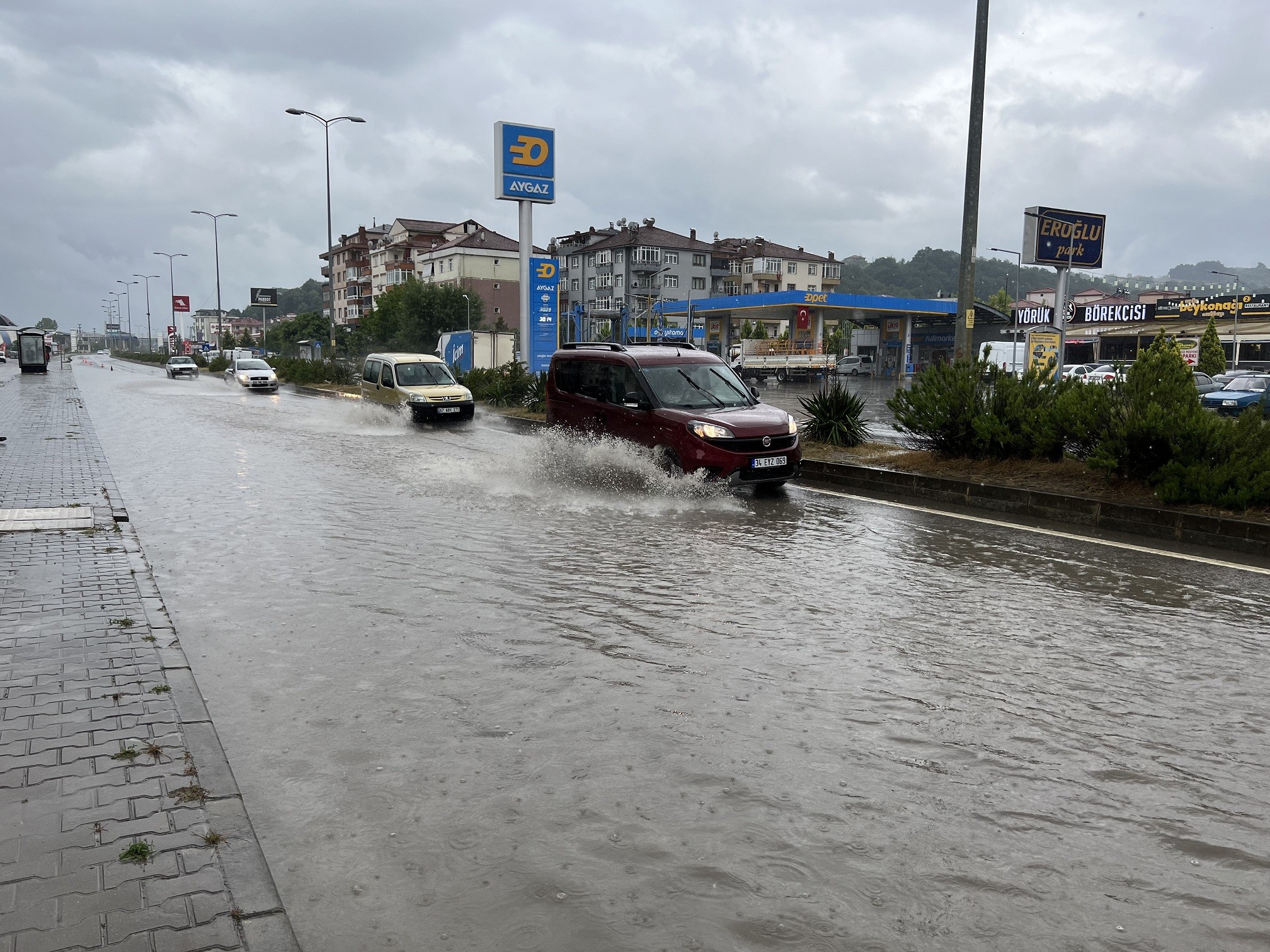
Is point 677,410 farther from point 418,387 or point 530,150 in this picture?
point 530,150

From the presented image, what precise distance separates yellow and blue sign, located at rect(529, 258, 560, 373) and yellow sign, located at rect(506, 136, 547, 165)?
2.99 metres

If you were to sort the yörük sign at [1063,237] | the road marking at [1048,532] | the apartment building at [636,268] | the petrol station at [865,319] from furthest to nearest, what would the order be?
the apartment building at [636,268] < the petrol station at [865,319] < the yörük sign at [1063,237] < the road marking at [1048,532]

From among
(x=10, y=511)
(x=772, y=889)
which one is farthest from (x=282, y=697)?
A: (x=10, y=511)

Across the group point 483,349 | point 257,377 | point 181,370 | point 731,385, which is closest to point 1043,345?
point 731,385

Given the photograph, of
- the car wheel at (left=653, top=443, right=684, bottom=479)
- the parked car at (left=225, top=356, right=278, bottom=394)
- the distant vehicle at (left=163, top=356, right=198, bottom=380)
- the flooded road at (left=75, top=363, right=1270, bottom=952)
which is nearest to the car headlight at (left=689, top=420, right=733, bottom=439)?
the car wheel at (left=653, top=443, right=684, bottom=479)

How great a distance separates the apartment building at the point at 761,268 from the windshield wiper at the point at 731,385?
10107 cm

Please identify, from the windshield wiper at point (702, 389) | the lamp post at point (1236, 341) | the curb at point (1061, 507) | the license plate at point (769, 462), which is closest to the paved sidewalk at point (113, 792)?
the license plate at point (769, 462)

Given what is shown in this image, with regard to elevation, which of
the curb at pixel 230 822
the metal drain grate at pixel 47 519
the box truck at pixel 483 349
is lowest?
the metal drain grate at pixel 47 519

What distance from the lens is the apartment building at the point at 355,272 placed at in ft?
431

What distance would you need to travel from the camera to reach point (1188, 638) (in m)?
5.58

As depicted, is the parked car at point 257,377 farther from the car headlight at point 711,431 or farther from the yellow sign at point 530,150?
the car headlight at point 711,431

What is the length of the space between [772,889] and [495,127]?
29.9 meters

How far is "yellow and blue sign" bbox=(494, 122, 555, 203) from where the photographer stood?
98.4ft

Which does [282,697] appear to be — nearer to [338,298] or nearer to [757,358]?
[757,358]
